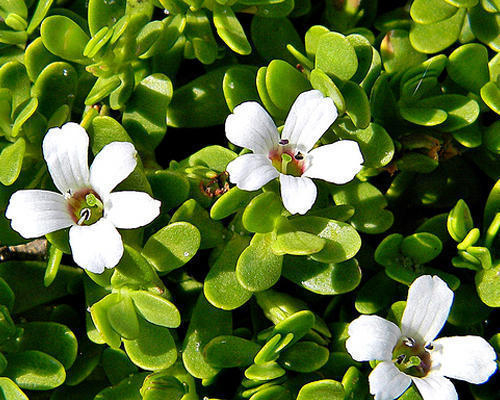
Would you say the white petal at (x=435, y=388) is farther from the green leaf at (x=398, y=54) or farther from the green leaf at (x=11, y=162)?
the green leaf at (x=11, y=162)

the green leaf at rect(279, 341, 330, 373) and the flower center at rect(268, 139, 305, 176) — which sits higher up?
the flower center at rect(268, 139, 305, 176)

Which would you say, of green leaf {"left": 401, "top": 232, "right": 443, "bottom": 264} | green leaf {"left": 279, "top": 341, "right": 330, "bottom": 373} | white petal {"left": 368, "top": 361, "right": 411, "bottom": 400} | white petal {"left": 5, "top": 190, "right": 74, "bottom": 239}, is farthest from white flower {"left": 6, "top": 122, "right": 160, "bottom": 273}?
green leaf {"left": 401, "top": 232, "right": 443, "bottom": 264}

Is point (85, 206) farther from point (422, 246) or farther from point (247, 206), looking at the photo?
point (422, 246)

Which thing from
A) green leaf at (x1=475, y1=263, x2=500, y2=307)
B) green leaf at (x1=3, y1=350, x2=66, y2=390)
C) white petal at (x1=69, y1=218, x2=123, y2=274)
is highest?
white petal at (x1=69, y1=218, x2=123, y2=274)

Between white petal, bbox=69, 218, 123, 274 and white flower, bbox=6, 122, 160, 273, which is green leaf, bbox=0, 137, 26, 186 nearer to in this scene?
white flower, bbox=6, 122, 160, 273

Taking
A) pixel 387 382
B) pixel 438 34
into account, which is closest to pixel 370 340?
pixel 387 382

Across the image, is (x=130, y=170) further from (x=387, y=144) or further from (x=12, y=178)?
(x=387, y=144)

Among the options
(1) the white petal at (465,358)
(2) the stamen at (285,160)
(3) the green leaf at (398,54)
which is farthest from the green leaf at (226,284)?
(3) the green leaf at (398,54)
